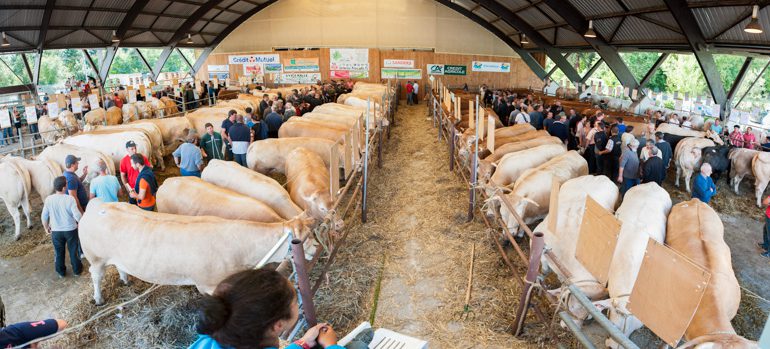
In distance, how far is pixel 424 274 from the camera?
6.17 meters

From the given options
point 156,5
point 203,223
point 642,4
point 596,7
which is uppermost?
point 156,5

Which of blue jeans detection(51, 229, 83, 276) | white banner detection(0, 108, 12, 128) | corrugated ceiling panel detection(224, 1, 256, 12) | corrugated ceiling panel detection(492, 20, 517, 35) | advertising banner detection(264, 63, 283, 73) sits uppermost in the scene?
corrugated ceiling panel detection(224, 1, 256, 12)

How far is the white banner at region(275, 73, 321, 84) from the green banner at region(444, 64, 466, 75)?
29.3 ft

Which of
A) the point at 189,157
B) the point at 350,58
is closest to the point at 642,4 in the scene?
the point at 189,157

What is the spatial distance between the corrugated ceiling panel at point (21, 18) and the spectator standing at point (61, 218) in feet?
52.5

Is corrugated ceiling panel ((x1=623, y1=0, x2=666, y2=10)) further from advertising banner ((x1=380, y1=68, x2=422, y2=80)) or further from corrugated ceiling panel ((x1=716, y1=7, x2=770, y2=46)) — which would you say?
advertising banner ((x1=380, y1=68, x2=422, y2=80))

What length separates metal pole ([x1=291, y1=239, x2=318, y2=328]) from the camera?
4098mm

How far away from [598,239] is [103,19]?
2529cm

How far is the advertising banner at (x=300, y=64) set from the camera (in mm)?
30734

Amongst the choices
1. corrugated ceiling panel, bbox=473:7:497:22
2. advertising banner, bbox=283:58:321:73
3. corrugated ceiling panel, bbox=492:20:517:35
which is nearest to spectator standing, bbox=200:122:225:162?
advertising banner, bbox=283:58:321:73

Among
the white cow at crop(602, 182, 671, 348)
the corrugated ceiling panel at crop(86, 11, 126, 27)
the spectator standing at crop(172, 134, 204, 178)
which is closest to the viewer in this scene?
the white cow at crop(602, 182, 671, 348)

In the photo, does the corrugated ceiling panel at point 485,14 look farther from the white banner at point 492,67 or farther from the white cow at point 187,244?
the white cow at point 187,244

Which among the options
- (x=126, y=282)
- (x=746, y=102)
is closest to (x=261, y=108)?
(x=126, y=282)

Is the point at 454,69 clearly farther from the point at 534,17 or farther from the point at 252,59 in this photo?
the point at 252,59
